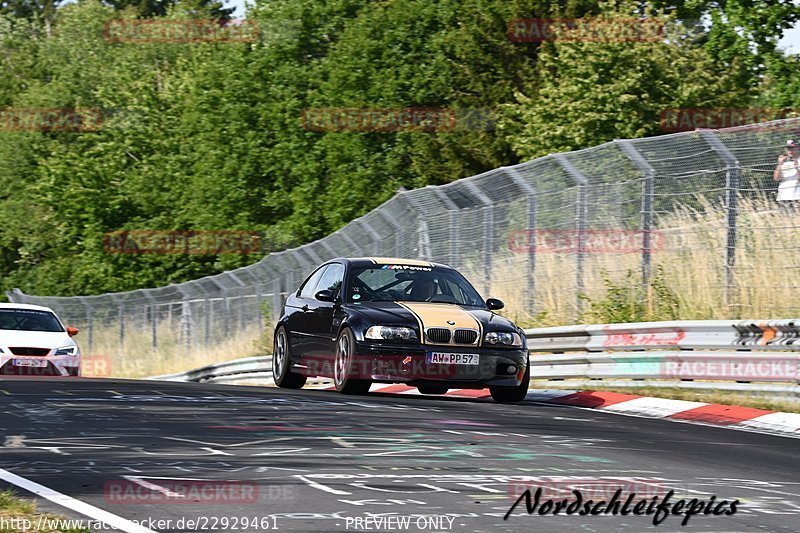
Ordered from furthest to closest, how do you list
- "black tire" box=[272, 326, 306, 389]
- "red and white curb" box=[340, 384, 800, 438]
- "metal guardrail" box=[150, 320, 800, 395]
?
1. "black tire" box=[272, 326, 306, 389]
2. "metal guardrail" box=[150, 320, 800, 395]
3. "red and white curb" box=[340, 384, 800, 438]

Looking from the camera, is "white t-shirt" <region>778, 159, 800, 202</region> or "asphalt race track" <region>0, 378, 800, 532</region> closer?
"asphalt race track" <region>0, 378, 800, 532</region>

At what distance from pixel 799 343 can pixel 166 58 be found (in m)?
71.5

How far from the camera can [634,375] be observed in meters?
15.0

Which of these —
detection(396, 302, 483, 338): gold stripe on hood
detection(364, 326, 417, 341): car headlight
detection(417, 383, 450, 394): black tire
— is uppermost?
detection(396, 302, 483, 338): gold stripe on hood

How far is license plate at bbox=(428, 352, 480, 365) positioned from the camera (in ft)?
44.9

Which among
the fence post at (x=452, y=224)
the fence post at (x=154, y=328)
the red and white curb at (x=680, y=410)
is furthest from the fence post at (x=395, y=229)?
the fence post at (x=154, y=328)

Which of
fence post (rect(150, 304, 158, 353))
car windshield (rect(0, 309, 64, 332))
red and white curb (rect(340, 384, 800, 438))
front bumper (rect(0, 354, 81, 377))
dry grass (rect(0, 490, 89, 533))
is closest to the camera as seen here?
dry grass (rect(0, 490, 89, 533))

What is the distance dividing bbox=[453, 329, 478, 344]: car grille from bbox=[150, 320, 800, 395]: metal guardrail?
2145mm

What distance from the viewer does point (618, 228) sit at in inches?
702

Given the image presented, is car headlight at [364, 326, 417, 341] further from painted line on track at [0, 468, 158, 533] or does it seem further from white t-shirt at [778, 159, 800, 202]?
painted line on track at [0, 468, 158, 533]

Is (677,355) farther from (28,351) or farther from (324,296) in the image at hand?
(28,351)

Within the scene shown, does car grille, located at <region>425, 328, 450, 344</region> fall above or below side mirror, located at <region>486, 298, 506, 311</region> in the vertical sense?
below

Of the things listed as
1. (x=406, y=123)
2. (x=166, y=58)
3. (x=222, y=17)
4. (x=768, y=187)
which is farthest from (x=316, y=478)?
(x=222, y=17)

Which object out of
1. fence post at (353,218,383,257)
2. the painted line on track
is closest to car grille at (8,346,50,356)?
fence post at (353,218,383,257)
